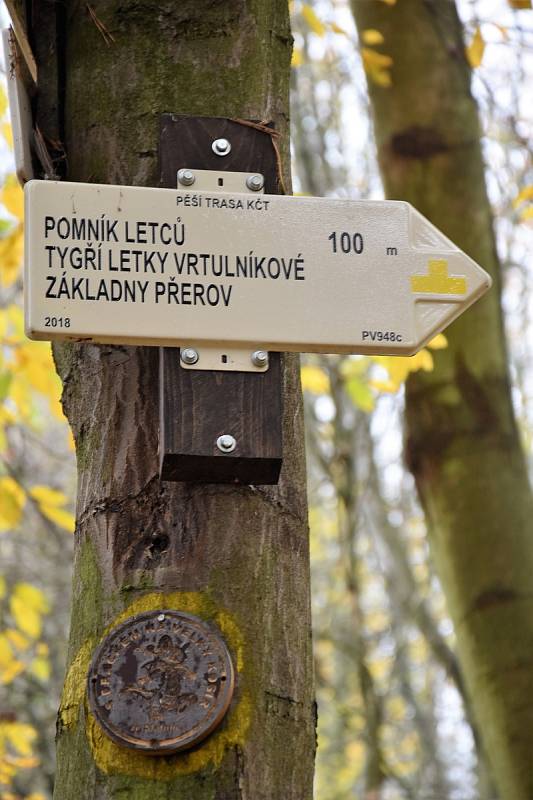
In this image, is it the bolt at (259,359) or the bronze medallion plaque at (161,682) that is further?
the bolt at (259,359)

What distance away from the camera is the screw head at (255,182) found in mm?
1544

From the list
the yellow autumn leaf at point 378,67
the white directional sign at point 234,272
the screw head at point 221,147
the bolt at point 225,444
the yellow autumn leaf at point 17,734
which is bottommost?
the yellow autumn leaf at point 17,734

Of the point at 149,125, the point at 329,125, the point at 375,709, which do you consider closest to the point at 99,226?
the point at 149,125

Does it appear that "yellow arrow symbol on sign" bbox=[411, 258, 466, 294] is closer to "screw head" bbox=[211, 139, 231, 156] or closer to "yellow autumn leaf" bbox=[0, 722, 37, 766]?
"screw head" bbox=[211, 139, 231, 156]

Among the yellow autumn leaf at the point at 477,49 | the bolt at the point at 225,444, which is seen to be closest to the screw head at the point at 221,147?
the bolt at the point at 225,444

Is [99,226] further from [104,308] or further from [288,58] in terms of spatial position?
[288,58]

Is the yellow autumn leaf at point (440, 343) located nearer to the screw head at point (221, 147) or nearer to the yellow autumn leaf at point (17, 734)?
the screw head at point (221, 147)

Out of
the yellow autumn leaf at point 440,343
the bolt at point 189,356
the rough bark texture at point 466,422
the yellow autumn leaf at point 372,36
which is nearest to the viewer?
the bolt at point 189,356

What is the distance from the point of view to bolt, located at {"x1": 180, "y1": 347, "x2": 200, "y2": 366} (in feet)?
4.74

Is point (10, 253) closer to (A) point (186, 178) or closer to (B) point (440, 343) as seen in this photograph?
(B) point (440, 343)

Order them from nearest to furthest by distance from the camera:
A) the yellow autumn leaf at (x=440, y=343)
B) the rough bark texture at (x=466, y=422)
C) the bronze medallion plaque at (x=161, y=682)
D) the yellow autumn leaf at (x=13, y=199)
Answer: the bronze medallion plaque at (x=161, y=682) → the rough bark texture at (x=466, y=422) → the yellow autumn leaf at (x=440, y=343) → the yellow autumn leaf at (x=13, y=199)

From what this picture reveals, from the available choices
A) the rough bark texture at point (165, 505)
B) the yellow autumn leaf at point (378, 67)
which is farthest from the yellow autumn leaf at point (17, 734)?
the rough bark texture at point (165, 505)

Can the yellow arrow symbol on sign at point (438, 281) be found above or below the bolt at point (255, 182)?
below

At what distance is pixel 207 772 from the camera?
1.34 m
